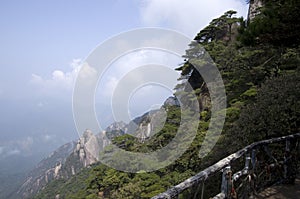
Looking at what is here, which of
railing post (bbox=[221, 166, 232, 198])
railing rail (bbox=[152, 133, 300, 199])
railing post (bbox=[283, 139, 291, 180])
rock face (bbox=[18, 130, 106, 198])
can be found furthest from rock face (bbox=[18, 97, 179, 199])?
railing post (bbox=[221, 166, 232, 198])

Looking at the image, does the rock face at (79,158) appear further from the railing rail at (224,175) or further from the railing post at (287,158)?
the railing rail at (224,175)

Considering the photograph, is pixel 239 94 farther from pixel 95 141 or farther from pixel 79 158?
pixel 79 158

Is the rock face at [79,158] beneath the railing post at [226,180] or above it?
beneath

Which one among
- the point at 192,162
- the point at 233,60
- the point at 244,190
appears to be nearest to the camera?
the point at 244,190

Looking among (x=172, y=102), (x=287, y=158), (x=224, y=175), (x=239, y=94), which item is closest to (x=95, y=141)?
(x=172, y=102)

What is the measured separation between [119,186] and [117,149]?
109 inches

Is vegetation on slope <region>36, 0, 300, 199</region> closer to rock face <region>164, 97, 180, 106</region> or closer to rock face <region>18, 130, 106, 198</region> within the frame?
rock face <region>164, 97, 180, 106</region>

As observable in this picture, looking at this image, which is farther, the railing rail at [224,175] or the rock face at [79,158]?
the rock face at [79,158]

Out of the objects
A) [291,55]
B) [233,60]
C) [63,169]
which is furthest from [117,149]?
[63,169]

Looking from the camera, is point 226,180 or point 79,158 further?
point 79,158

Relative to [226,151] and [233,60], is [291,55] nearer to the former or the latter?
[233,60]

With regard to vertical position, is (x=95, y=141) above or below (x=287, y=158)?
below

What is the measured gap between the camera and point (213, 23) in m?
20.4

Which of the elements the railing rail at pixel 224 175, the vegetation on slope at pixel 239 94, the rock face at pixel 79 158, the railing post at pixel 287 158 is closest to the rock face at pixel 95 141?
the rock face at pixel 79 158
